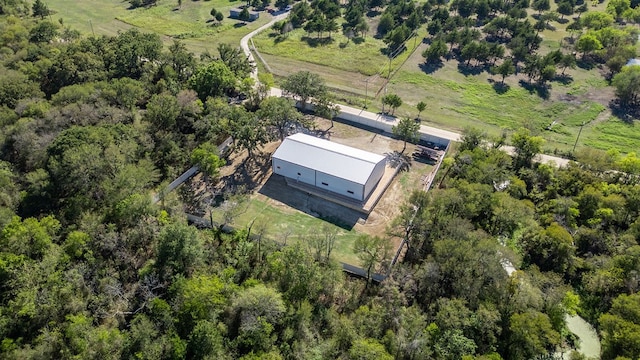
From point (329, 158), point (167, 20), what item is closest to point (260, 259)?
point (329, 158)

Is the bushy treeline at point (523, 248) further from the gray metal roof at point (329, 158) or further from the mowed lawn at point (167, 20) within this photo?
the mowed lawn at point (167, 20)

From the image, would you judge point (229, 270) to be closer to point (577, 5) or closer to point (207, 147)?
point (207, 147)

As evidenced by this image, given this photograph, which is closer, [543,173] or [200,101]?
[543,173]

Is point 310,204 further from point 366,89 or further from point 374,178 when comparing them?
point 366,89

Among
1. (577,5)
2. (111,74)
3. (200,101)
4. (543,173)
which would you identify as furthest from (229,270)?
(577,5)

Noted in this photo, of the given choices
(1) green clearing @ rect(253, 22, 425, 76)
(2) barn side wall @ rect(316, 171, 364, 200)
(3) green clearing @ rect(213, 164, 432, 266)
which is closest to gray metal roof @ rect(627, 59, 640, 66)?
(1) green clearing @ rect(253, 22, 425, 76)
